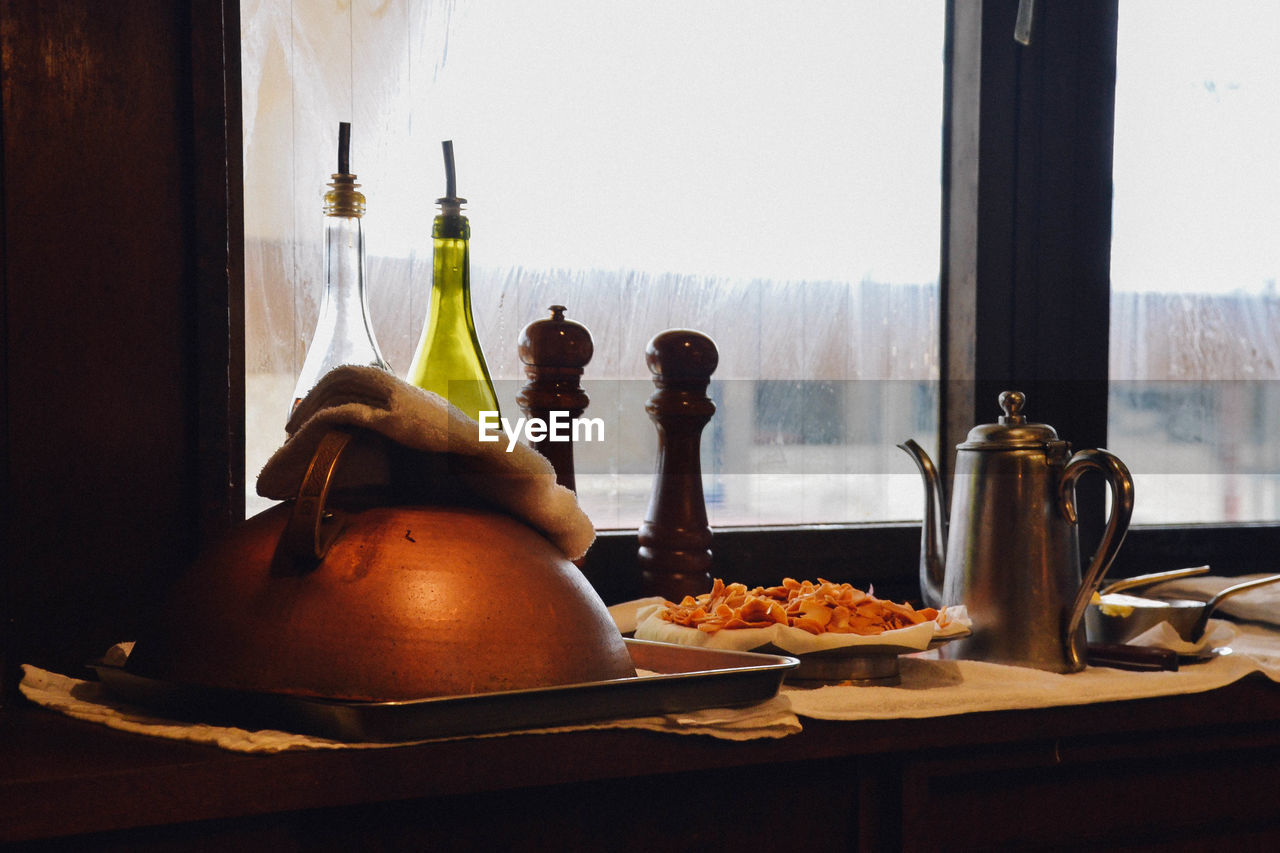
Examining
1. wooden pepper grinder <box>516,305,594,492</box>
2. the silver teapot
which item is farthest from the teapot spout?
wooden pepper grinder <box>516,305,594,492</box>

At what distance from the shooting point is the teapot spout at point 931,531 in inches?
40.8

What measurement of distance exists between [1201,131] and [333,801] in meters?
1.45

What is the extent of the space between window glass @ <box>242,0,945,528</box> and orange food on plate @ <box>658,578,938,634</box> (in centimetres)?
41

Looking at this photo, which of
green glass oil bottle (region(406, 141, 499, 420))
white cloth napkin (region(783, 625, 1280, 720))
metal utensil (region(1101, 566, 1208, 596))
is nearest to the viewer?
white cloth napkin (region(783, 625, 1280, 720))

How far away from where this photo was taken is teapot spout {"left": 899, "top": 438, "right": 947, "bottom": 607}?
1.04m

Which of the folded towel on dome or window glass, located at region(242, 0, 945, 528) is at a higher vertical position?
window glass, located at region(242, 0, 945, 528)

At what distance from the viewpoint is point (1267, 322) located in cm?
154

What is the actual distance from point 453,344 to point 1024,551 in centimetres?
52

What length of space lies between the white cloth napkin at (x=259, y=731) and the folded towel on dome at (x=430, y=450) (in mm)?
133

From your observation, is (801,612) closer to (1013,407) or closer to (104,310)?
(1013,407)

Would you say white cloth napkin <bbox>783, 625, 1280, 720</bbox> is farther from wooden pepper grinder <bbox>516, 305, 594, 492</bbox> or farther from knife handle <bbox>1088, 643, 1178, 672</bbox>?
wooden pepper grinder <bbox>516, 305, 594, 492</bbox>

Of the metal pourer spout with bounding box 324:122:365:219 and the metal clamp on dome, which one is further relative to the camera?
the metal pourer spout with bounding box 324:122:365:219

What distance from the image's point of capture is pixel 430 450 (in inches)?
26.6

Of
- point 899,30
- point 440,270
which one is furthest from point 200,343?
point 899,30
